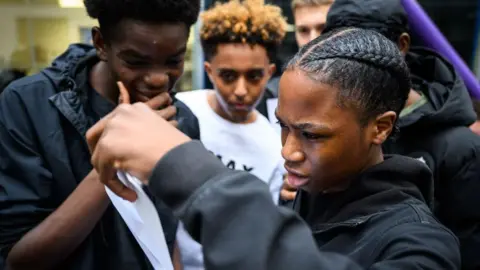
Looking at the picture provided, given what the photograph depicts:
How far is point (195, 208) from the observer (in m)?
0.84

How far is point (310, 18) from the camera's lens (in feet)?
11.1

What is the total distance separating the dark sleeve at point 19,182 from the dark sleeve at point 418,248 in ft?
3.54

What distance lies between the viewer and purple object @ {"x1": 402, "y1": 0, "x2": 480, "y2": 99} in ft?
8.45

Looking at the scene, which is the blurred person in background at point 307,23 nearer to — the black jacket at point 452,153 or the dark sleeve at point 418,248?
the black jacket at point 452,153

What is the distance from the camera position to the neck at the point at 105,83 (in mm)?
1795

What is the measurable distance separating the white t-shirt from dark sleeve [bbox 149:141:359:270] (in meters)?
1.54

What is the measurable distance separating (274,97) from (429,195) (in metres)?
2.10

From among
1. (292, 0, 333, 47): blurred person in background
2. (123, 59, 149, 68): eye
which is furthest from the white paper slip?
(292, 0, 333, 47): blurred person in background

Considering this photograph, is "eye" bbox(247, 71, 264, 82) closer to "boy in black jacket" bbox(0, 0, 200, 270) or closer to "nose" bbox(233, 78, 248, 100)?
"nose" bbox(233, 78, 248, 100)

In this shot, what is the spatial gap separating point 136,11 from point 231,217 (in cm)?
106

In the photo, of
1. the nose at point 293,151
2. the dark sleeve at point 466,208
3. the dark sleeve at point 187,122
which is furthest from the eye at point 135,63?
the dark sleeve at point 466,208

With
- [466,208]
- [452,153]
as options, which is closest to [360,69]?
[452,153]

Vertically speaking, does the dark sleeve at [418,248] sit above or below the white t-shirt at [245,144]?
above

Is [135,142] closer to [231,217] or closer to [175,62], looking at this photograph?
[231,217]
